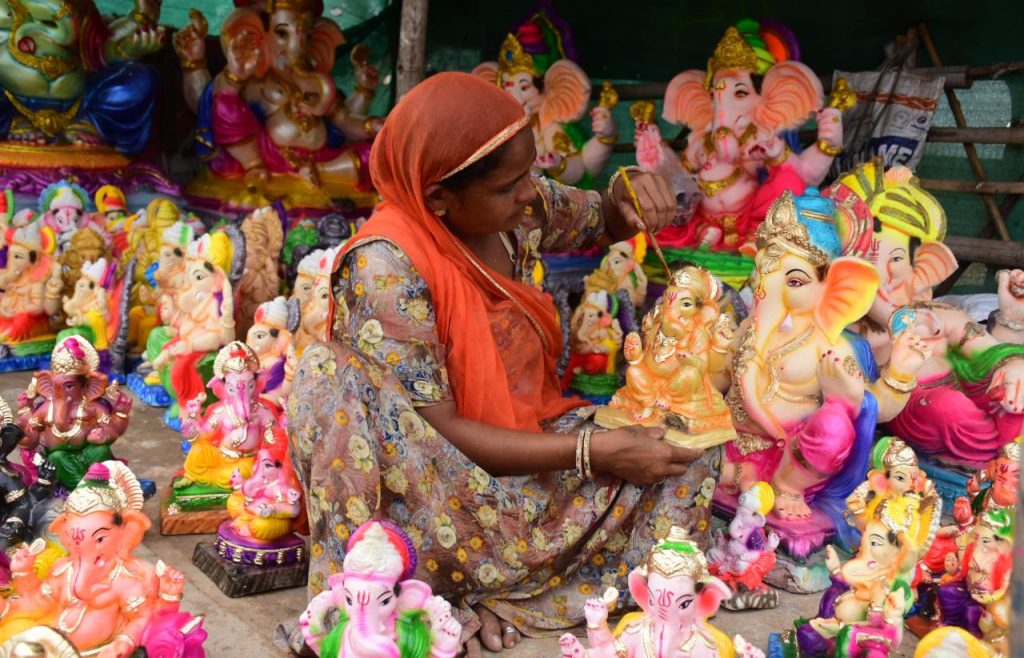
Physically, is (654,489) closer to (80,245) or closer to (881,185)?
(881,185)

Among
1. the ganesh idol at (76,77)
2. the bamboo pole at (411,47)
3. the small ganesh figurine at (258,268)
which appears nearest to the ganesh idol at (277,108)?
the ganesh idol at (76,77)

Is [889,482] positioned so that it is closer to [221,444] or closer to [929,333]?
[929,333]

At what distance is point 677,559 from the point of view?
2.28 metres

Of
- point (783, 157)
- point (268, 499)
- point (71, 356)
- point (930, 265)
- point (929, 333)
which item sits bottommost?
point (268, 499)

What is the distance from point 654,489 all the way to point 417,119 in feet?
3.93

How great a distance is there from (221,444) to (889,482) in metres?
2.22

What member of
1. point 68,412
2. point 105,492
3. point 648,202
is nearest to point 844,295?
point 648,202

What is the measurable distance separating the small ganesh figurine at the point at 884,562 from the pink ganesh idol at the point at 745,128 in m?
2.82

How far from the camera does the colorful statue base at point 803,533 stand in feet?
10.8

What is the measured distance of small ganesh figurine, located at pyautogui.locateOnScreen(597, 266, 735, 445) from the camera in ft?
10.1

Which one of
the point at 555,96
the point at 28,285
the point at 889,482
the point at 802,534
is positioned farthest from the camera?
the point at 555,96

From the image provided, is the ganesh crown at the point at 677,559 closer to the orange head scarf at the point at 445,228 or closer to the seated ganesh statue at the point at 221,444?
the orange head scarf at the point at 445,228

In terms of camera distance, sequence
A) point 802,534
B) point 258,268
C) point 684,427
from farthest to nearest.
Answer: point 258,268
point 802,534
point 684,427

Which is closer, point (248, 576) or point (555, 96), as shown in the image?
point (248, 576)
